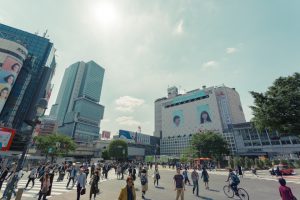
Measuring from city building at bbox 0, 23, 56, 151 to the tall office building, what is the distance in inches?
1904

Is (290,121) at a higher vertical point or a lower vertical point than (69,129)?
lower

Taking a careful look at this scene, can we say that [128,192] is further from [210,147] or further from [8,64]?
[8,64]

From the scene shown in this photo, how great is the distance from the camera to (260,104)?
86.6 feet

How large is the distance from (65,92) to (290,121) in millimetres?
165646

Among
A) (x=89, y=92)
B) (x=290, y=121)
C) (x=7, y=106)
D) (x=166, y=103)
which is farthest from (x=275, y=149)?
(x=89, y=92)

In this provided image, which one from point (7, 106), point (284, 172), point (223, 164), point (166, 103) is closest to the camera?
point (284, 172)

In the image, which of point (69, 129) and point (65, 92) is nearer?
point (69, 129)

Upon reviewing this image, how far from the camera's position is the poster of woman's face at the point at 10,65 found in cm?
5237

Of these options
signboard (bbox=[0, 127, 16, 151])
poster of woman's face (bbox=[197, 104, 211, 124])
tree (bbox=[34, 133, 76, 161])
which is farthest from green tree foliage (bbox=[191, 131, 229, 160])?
signboard (bbox=[0, 127, 16, 151])

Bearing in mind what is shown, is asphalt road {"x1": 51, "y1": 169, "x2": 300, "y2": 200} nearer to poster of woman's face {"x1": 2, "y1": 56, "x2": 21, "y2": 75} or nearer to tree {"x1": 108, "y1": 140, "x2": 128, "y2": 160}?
poster of woman's face {"x1": 2, "y1": 56, "x2": 21, "y2": 75}

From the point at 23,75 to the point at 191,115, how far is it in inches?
3937

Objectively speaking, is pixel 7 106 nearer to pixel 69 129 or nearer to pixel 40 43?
pixel 40 43

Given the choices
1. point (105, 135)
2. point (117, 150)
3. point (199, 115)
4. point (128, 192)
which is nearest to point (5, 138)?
point (128, 192)

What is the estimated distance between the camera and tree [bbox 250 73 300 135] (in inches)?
915
